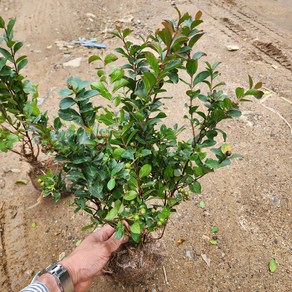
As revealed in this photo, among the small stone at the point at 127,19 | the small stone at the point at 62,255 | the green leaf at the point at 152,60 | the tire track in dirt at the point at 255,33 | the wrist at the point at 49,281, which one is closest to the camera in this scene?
the green leaf at the point at 152,60

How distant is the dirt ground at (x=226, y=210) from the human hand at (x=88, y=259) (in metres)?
0.41

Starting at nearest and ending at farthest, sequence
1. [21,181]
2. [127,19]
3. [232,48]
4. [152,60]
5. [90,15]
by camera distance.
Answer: [152,60] → [21,181] → [232,48] → [127,19] → [90,15]

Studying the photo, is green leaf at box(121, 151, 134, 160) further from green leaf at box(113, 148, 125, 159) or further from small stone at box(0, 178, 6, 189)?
small stone at box(0, 178, 6, 189)

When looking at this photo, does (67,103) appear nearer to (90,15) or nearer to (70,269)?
(70,269)

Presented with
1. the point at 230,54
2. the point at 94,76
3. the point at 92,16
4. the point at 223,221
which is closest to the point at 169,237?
the point at 223,221

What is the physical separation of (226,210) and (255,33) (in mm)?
2952

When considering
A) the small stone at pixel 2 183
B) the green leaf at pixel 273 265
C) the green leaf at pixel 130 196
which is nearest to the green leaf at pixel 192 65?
the green leaf at pixel 130 196

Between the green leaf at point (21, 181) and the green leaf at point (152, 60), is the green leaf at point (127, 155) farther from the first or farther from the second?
the green leaf at point (21, 181)

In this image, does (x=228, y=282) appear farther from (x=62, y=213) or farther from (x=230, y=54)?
(x=230, y=54)

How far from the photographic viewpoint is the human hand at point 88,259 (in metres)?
1.47

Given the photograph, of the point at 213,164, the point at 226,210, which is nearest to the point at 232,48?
the point at 226,210

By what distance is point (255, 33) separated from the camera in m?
4.03

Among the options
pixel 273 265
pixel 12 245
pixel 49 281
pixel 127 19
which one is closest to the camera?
pixel 49 281

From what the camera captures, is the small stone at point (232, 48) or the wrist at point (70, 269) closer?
the wrist at point (70, 269)
